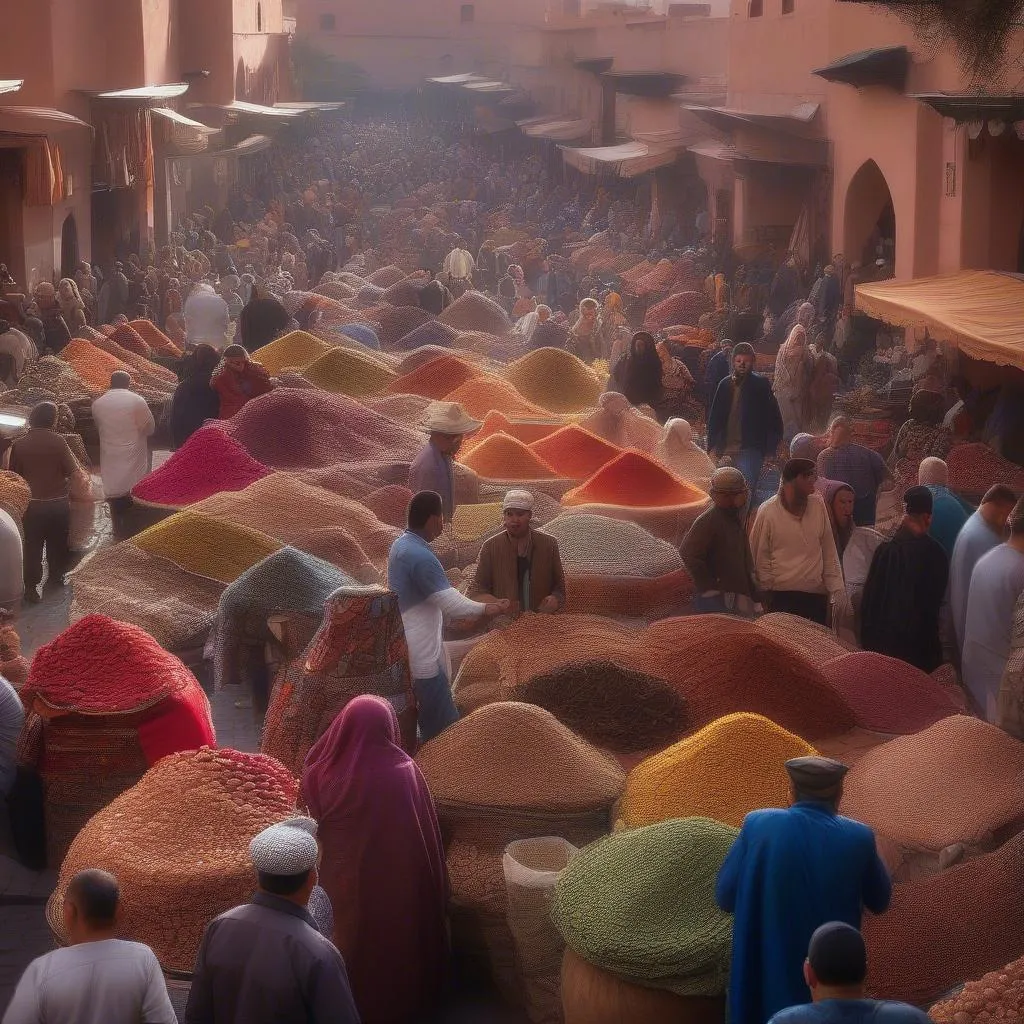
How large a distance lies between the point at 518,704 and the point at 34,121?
15.7 metres

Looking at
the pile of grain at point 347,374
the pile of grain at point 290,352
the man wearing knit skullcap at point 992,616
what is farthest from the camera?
the pile of grain at point 290,352

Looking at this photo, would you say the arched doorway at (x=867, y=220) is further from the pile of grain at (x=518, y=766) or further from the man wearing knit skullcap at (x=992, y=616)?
the pile of grain at (x=518, y=766)

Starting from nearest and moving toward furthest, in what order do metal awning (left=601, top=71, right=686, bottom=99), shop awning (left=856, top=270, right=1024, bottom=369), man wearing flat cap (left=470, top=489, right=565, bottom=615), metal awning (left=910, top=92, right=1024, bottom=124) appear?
man wearing flat cap (left=470, top=489, right=565, bottom=615)
shop awning (left=856, top=270, right=1024, bottom=369)
metal awning (left=910, top=92, right=1024, bottom=124)
metal awning (left=601, top=71, right=686, bottom=99)

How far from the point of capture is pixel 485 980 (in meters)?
5.62

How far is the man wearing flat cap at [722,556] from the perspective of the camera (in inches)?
308

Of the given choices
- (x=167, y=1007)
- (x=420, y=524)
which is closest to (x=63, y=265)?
(x=420, y=524)

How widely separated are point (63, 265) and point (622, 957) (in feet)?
61.9

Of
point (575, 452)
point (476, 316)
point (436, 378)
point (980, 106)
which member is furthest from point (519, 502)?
point (476, 316)

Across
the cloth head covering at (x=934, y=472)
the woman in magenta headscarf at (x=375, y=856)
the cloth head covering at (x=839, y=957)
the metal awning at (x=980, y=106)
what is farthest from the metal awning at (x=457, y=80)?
the cloth head covering at (x=839, y=957)

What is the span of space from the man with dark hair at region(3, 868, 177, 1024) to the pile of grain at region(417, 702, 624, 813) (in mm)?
1892

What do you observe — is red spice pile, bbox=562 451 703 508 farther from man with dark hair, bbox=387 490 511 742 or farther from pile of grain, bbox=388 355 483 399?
pile of grain, bbox=388 355 483 399

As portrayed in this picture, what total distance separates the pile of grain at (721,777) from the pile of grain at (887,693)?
1.03 meters

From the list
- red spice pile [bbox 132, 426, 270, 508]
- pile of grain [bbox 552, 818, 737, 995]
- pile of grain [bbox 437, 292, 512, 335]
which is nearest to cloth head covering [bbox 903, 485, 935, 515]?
pile of grain [bbox 552, 818, 737, 995]

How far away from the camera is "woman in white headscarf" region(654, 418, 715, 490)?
10.8 meters
